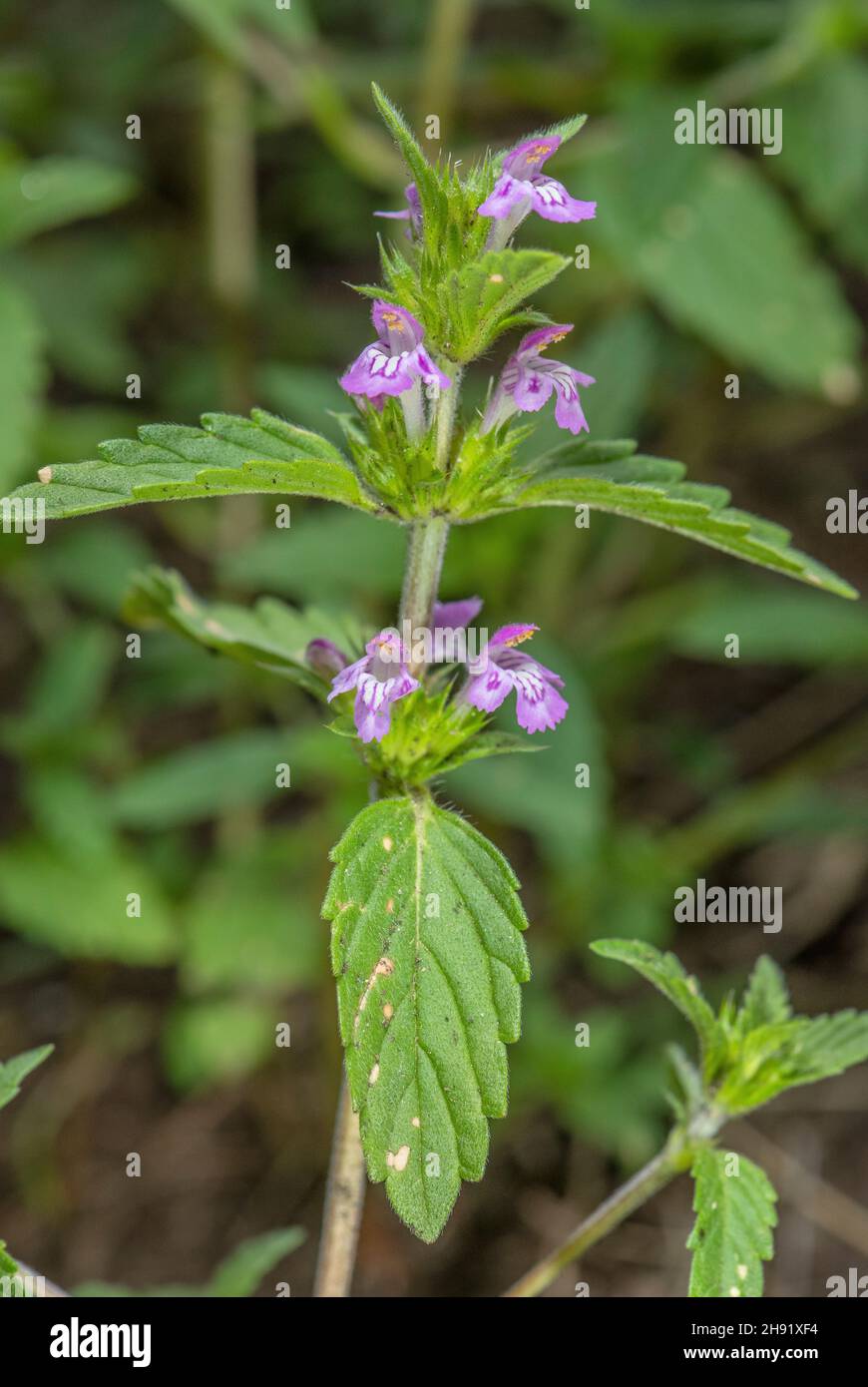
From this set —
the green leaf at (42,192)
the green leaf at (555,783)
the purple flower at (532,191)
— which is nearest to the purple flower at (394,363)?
the purple flower at (532,191)

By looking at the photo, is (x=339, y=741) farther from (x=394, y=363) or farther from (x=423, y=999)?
(x=394, y=363)

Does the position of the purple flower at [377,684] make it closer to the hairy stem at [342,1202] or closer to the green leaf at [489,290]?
the green leaf at [489,290]

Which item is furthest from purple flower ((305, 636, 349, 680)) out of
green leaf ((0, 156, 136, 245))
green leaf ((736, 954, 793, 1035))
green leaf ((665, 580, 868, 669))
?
green leaf ((665, 580, 868, 669))

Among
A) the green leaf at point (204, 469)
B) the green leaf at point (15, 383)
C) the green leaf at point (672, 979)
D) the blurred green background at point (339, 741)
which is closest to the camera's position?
the green leaf at point (204, 469)

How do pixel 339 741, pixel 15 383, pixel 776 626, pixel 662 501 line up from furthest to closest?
pixel 776 626
pixel 15 383
pixel 339 741
pixel 662 501

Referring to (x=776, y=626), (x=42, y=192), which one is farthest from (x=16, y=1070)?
(x=776, y=626)
